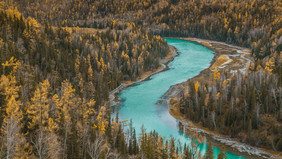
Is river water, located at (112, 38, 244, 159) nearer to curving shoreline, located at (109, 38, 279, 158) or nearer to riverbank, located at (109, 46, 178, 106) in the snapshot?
riverbank, located at (109, 46, 178, 106)

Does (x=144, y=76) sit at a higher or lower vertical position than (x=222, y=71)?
lower

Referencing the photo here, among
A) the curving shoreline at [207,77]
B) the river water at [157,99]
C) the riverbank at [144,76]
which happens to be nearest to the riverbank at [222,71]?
the curving shoreline at [207,77]

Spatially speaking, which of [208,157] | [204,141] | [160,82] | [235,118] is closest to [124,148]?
[208,157]

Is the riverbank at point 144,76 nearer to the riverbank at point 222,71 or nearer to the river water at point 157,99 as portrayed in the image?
the river water at point 157,99

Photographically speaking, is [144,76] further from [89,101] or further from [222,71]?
[89,101]

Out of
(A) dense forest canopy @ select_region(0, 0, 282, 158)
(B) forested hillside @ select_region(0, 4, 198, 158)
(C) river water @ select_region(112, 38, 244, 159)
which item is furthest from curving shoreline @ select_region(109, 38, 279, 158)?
(B) forested hillside @ select_region(0, 4, 198, 158)

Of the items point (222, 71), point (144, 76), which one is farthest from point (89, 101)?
point (222, 71)
